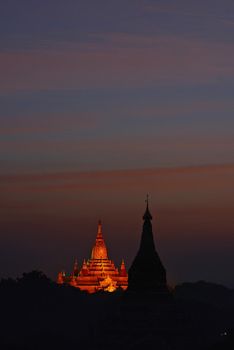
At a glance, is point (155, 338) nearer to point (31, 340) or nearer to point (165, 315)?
point (165, 315)

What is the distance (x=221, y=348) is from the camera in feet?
410

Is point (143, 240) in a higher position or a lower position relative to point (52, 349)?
higher

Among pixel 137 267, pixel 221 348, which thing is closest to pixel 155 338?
pixel 137 267

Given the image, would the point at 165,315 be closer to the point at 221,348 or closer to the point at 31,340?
the point at 31,340

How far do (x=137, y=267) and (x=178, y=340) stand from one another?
11081 millimetres

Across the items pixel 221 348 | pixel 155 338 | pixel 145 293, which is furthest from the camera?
pixel 145 293

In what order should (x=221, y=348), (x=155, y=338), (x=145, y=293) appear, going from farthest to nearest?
(x=145, y=293)
(x=155, y=338)
(x=221, y=348)

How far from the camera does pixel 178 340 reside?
163 metres

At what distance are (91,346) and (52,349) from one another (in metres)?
4.65

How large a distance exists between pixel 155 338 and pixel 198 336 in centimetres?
1262

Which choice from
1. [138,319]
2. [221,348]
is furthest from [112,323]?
[221,348]

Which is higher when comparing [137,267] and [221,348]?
[137,267]

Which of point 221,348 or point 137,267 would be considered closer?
point 221,348

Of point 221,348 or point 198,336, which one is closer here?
point 221,348
